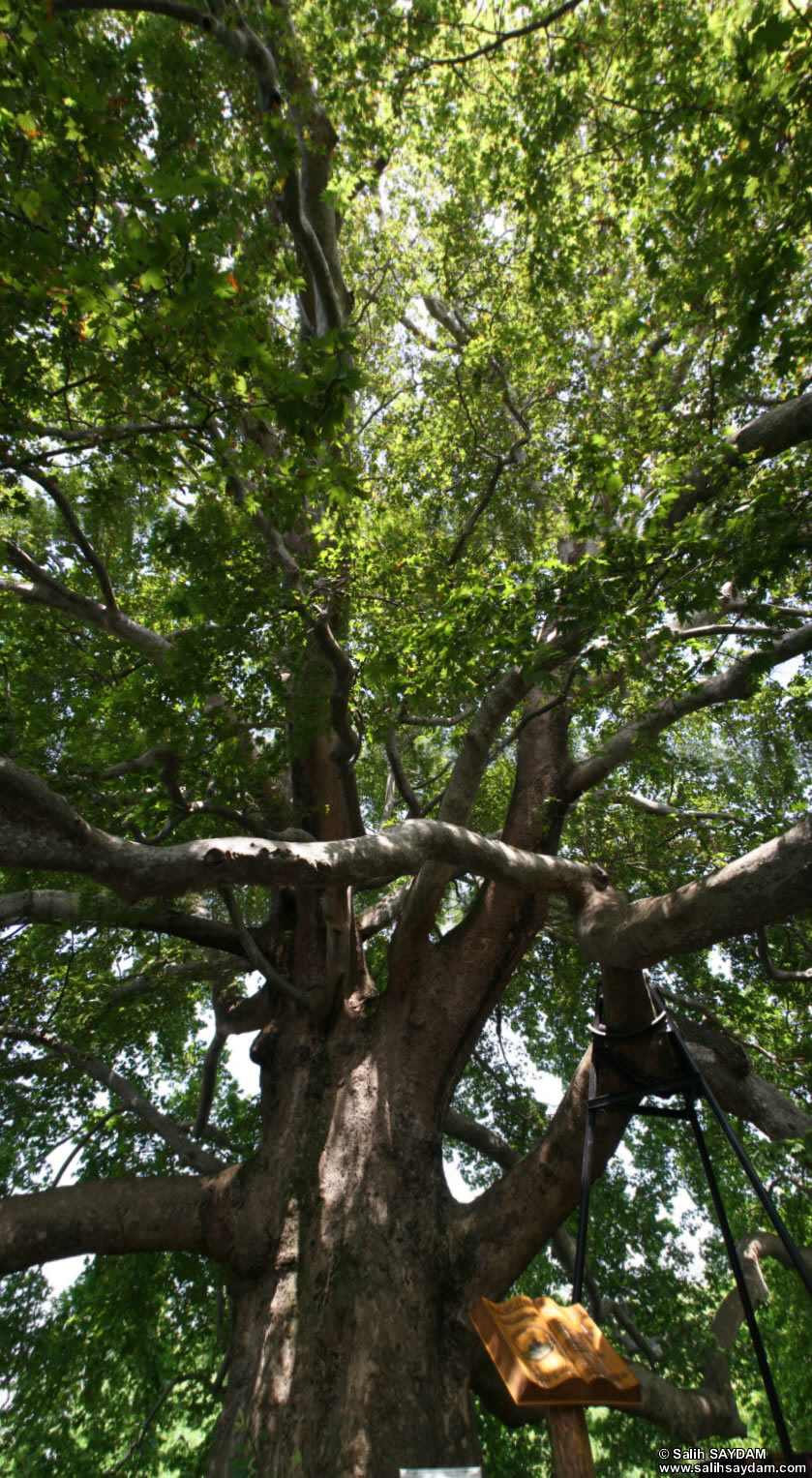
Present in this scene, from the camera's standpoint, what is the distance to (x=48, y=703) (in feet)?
22.4

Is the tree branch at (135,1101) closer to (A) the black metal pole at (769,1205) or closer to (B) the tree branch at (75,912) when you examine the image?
(B) the tree branch at (75,912)

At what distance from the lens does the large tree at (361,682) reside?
3.77 metres

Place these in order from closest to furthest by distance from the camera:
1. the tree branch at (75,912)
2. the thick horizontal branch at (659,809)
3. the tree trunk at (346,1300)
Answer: the tree trunk at (346,1300), the tree branch at (75,912), the thick horizontal branch at (659,809)

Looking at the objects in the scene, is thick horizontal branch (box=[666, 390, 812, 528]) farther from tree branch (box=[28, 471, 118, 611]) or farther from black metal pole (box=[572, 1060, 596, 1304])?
tree branch (box=[28, 471, 118, 611])

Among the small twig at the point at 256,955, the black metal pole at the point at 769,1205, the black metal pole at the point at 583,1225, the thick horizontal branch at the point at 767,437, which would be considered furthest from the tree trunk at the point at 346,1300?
the thick horizontal branch at the point at 767,437

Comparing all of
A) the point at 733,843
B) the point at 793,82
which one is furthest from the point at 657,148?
the point at 733,843

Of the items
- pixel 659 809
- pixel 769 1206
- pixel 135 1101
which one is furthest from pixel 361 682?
pixel 769 1206

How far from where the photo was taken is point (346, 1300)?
4004 millimetres

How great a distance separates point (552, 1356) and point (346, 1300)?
2.36m

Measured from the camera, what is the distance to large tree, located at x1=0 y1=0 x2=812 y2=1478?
3.77m

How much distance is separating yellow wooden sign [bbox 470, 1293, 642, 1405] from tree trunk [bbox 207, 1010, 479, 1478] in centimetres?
188

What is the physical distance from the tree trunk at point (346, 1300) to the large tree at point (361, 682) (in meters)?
0.02

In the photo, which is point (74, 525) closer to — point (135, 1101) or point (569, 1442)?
point (135, 1101)

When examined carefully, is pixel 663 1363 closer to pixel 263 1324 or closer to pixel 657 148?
pixel 263 1324
